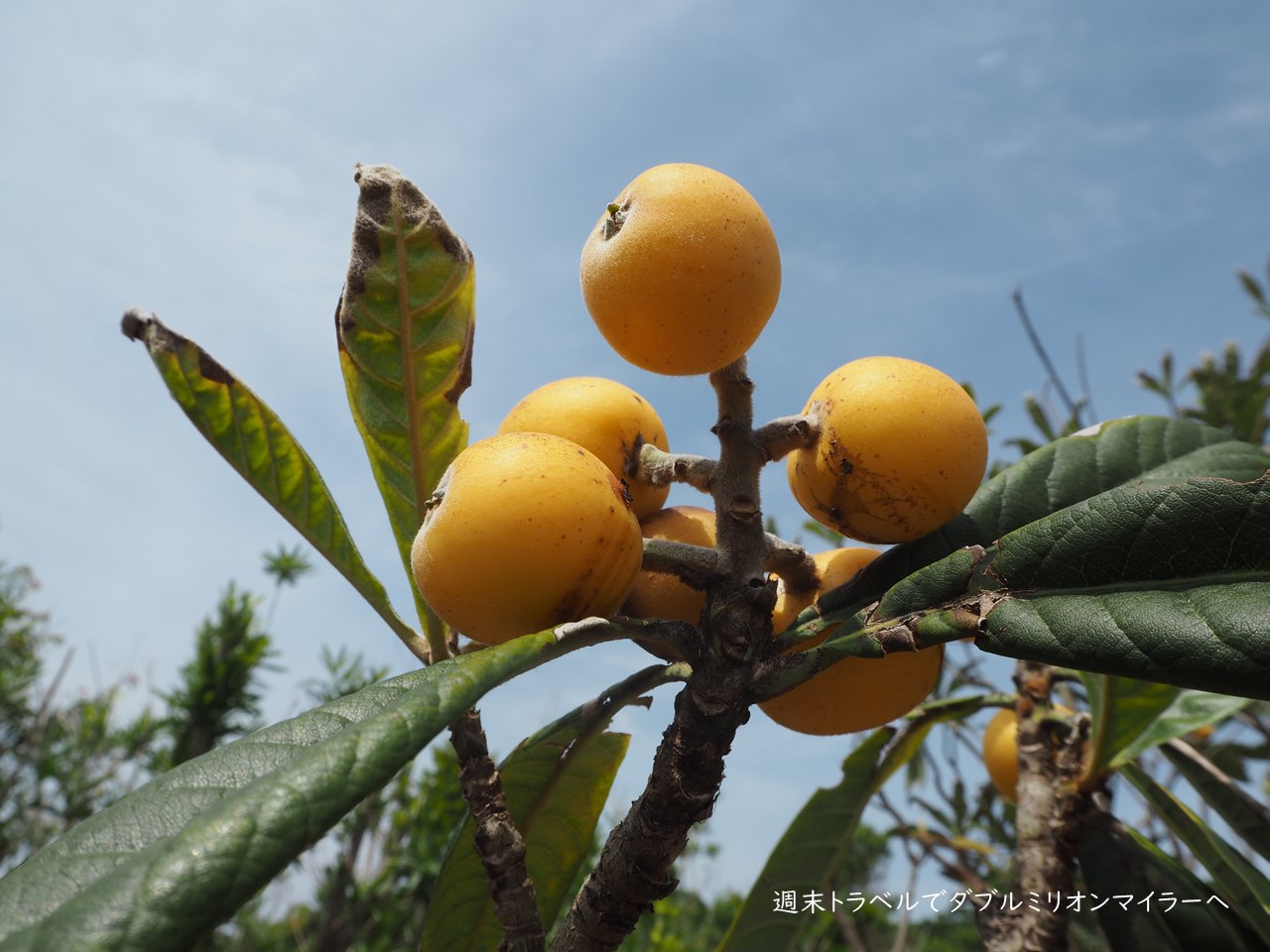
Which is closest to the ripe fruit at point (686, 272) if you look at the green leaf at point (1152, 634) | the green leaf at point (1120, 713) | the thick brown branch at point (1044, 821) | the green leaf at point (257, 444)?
the green leaf at point (1152, 634)

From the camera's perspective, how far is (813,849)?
2.03 m

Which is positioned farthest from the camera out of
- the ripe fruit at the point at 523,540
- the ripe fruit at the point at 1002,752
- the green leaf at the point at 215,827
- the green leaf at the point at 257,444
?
the ripe fruit at the point at 1002,752

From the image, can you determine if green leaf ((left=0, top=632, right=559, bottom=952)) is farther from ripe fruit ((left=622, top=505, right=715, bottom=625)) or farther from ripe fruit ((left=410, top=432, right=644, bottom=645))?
ripe fruit ((left=622, top=505, right=715, bottom=625))

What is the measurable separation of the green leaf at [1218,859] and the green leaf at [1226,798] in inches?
2.4

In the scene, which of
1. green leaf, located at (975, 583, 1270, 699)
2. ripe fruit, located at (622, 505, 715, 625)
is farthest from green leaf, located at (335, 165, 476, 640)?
green leaf, located at (975, 583, 1270, 699)

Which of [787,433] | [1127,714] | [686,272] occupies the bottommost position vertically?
[1127,714]

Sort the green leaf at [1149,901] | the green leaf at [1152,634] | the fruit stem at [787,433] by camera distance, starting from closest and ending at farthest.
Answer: the green leaf at [1152,634]
the fruit stem at [787,433]
the green leaf at [1149,901]

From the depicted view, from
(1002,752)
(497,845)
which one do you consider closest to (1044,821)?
(1002,752)

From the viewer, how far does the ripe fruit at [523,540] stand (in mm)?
1225

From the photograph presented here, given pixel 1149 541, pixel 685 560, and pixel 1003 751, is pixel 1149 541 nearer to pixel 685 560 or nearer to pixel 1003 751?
pixel 685 560

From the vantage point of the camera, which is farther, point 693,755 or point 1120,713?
point 1120,713

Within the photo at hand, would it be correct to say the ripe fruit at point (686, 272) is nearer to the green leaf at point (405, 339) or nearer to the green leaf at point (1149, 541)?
the green leaf at point (405, 339)

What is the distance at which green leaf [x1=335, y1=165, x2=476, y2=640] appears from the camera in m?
1.57

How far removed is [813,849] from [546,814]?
Result: 64 centimetres
